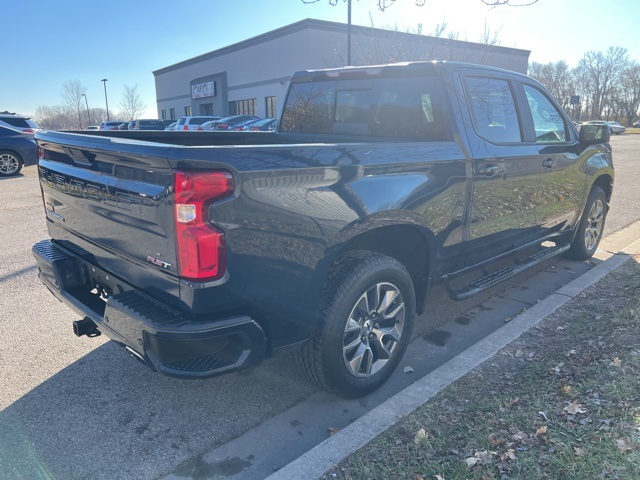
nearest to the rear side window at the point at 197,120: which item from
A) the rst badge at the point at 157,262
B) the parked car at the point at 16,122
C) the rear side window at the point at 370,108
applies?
the parked car at the point at 16,122

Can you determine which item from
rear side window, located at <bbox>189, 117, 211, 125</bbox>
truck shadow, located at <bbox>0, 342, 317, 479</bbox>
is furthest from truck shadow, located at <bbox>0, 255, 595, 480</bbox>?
rear side window, located at <bbox>189, 117, 211, 125</bbox>

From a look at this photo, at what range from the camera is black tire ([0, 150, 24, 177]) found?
14.1 meters

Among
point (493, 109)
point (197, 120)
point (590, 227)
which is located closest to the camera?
point (493, 109)

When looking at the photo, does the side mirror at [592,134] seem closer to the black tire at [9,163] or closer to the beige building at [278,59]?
the beige building at [278,59]

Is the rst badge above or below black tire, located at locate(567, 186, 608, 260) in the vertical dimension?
above

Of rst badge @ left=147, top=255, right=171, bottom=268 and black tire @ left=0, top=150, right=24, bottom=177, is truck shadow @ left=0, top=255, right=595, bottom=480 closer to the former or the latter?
rst badge @ left=147, top=255, right=171, bottom=268

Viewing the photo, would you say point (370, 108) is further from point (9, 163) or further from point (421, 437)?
point (9, 163)

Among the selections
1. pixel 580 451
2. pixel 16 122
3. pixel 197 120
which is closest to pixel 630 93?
pixel 197 120

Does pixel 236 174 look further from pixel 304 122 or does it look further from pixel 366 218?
pixel 304 122

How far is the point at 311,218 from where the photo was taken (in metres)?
2.55

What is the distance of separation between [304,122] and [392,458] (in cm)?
309

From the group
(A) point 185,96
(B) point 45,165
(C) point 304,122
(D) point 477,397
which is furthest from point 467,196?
(A) point 185,96

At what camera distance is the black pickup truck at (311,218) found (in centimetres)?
227

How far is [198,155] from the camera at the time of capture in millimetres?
2152
